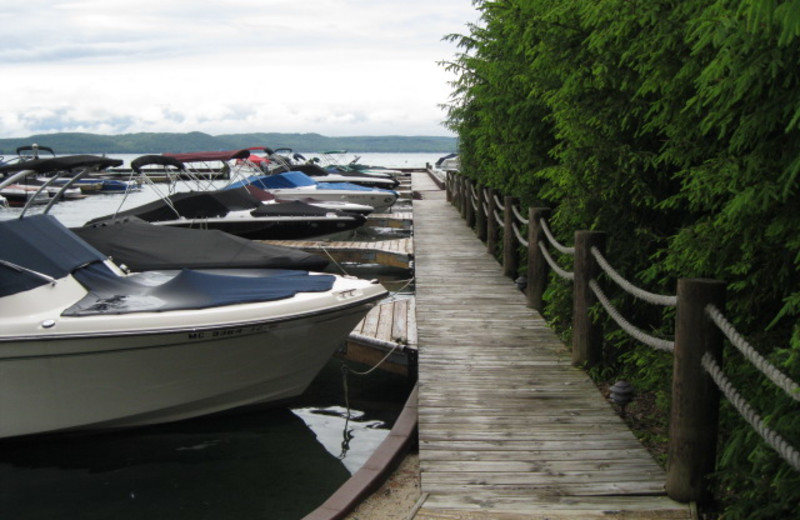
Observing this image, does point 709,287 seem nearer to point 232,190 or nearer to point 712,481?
point 712,481

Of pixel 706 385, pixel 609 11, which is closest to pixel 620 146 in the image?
pixel 609 11

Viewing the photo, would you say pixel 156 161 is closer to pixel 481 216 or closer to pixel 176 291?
pixel 481 216

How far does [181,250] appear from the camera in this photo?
32.4 feet

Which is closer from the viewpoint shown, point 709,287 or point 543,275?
point 709,287

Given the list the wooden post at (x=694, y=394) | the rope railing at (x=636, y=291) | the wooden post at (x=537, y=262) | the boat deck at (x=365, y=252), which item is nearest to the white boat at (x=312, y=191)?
the boat deck at (x=365, y=252)

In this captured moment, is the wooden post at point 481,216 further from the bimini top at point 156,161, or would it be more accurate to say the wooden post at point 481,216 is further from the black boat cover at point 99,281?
the black boat cover at point 99,281

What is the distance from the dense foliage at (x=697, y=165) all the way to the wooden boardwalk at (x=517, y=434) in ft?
1.29

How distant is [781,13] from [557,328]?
503cm

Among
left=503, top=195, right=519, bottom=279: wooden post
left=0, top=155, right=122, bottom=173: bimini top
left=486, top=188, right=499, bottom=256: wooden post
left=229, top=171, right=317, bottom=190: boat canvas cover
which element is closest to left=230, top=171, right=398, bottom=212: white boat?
left=229, top=171, right=317, bottom=190: boat canvas cover

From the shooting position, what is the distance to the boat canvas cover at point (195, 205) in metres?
15.3

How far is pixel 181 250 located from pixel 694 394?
7325 millimetres

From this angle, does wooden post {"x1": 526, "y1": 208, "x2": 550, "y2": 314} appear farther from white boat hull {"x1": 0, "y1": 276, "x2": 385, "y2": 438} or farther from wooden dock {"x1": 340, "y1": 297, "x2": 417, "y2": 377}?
white boat hull {"x1": 0, "y1": 276, "x2": 385, "y2": 438}

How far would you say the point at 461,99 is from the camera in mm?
15469

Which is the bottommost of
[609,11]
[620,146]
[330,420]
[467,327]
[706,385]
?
[330,420]
